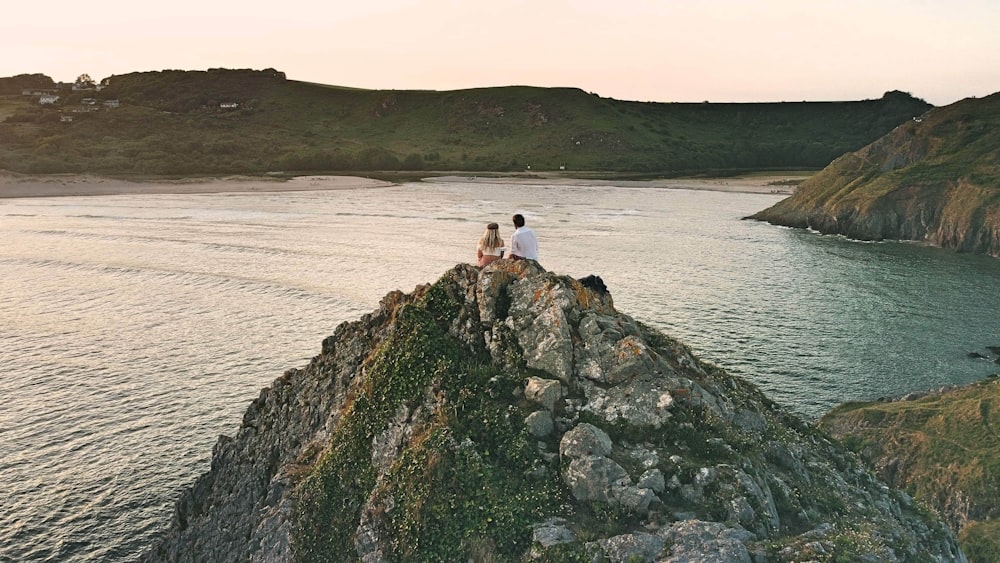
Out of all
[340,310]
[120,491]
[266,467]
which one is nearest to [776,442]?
[266,467]

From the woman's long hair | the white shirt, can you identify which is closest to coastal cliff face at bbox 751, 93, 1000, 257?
the white shirt

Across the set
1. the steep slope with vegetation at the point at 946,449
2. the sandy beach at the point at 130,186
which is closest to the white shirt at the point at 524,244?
the steep slope with vegetation at the point at 946,449

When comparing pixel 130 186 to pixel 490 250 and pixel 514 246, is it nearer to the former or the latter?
pixel 490 250

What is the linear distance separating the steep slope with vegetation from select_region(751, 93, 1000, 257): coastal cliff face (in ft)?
242

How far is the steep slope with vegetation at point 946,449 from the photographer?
2870 cm

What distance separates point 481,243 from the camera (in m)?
24.7

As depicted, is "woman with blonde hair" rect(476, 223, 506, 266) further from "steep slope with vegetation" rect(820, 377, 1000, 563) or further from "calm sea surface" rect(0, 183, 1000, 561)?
"steep slope with vegetation" rect(820, 377, 1000, 563)

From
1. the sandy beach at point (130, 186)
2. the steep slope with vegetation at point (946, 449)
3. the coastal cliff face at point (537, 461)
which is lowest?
the steep slope with vegetation at point (946, 449)

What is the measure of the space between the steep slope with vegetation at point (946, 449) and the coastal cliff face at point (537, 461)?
1025cm

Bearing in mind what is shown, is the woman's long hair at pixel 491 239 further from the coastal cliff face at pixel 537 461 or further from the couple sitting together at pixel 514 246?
the coastal cliff face at pixel 537 461

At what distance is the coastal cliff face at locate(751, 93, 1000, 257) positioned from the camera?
100125mm

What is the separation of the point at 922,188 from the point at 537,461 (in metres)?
117

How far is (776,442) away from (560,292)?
7.94m

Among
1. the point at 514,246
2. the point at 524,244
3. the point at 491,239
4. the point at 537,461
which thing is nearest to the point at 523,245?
the point at 524,244
